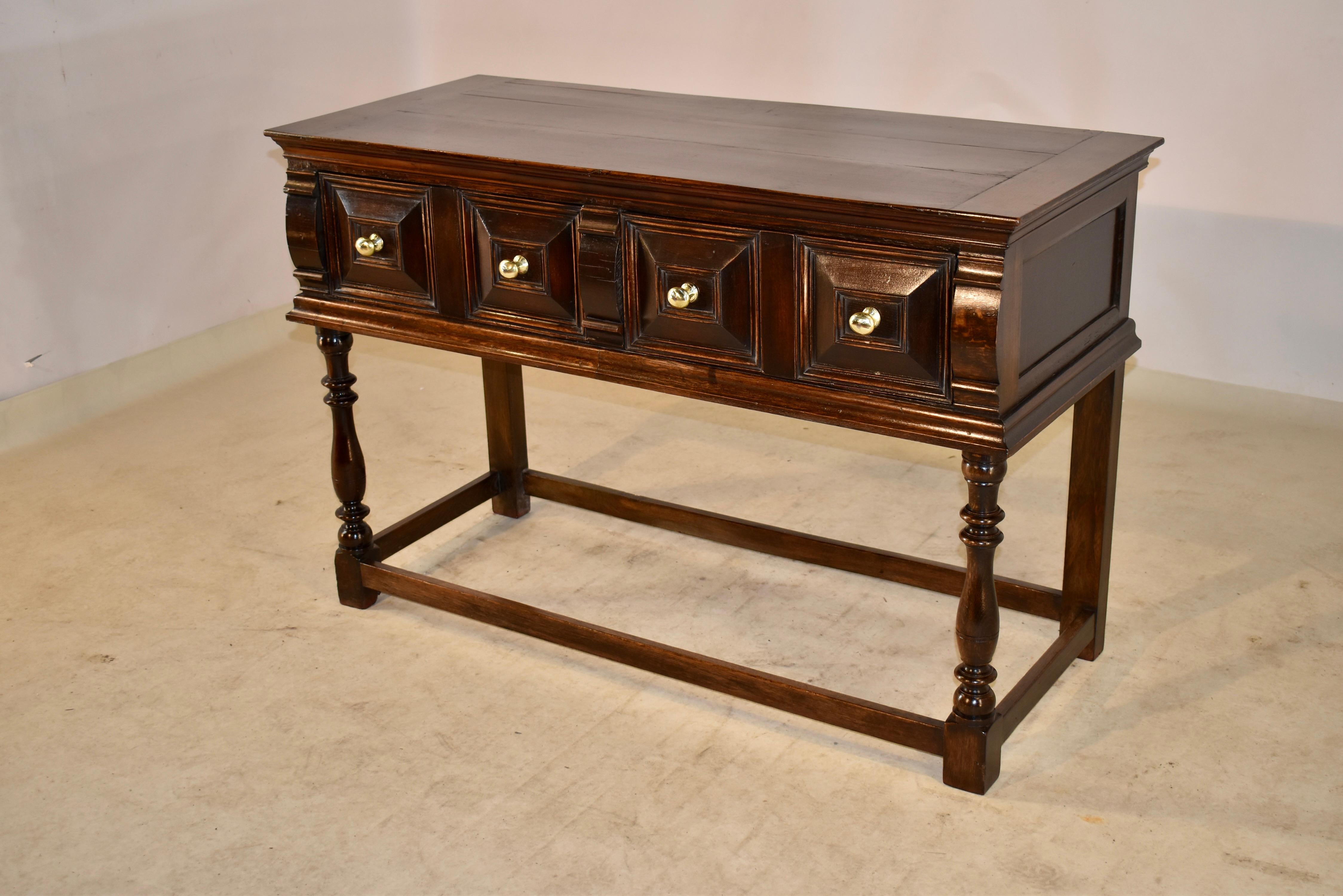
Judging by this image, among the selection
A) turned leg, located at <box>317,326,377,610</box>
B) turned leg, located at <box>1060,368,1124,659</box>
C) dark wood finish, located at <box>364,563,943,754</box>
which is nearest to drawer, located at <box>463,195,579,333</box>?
turned leg, located at <box>317,326,377,610</box>

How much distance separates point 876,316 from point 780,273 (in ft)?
0.63

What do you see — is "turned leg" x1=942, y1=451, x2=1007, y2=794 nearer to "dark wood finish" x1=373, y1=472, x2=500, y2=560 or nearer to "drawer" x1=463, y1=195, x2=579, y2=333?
"drawer" x1=463, y1=195, x2=579, y2=333

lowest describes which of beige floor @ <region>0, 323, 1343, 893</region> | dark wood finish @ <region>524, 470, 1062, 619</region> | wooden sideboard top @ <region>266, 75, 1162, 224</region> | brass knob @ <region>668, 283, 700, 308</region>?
beige floor @ <region>0, 323, 1343, 893</region>

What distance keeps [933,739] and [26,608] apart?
7.04ft

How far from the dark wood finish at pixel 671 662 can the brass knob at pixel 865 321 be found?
721 millimetres

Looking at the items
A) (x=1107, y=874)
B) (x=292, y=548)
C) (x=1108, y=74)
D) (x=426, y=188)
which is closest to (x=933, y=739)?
(x=1107, y=874)

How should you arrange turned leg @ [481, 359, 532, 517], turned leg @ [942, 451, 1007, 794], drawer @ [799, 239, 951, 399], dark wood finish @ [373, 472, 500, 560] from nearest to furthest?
drawer @ [799, 239, 951, 399] < turned leg @ [942, 451, 1007, 794] < dark wood finish @ [373, 472, 500, 560] < turned leg @ [481, 359, 532, 517]

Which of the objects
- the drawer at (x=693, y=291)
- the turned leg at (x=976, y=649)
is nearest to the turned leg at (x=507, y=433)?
the drawer at (x=693, y=291)

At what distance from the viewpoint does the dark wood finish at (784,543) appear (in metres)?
3.01

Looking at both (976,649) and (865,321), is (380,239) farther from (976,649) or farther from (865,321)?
(976,649)

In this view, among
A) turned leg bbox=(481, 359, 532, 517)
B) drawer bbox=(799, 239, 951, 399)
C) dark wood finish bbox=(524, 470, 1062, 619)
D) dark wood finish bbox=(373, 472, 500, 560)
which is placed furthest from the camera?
turned leg bbox=(481, 359, 532, 517)

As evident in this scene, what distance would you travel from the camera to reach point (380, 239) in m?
2.79

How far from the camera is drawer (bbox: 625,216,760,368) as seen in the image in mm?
2375

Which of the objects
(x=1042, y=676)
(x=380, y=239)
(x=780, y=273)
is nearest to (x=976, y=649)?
(x=1042, y=676)
